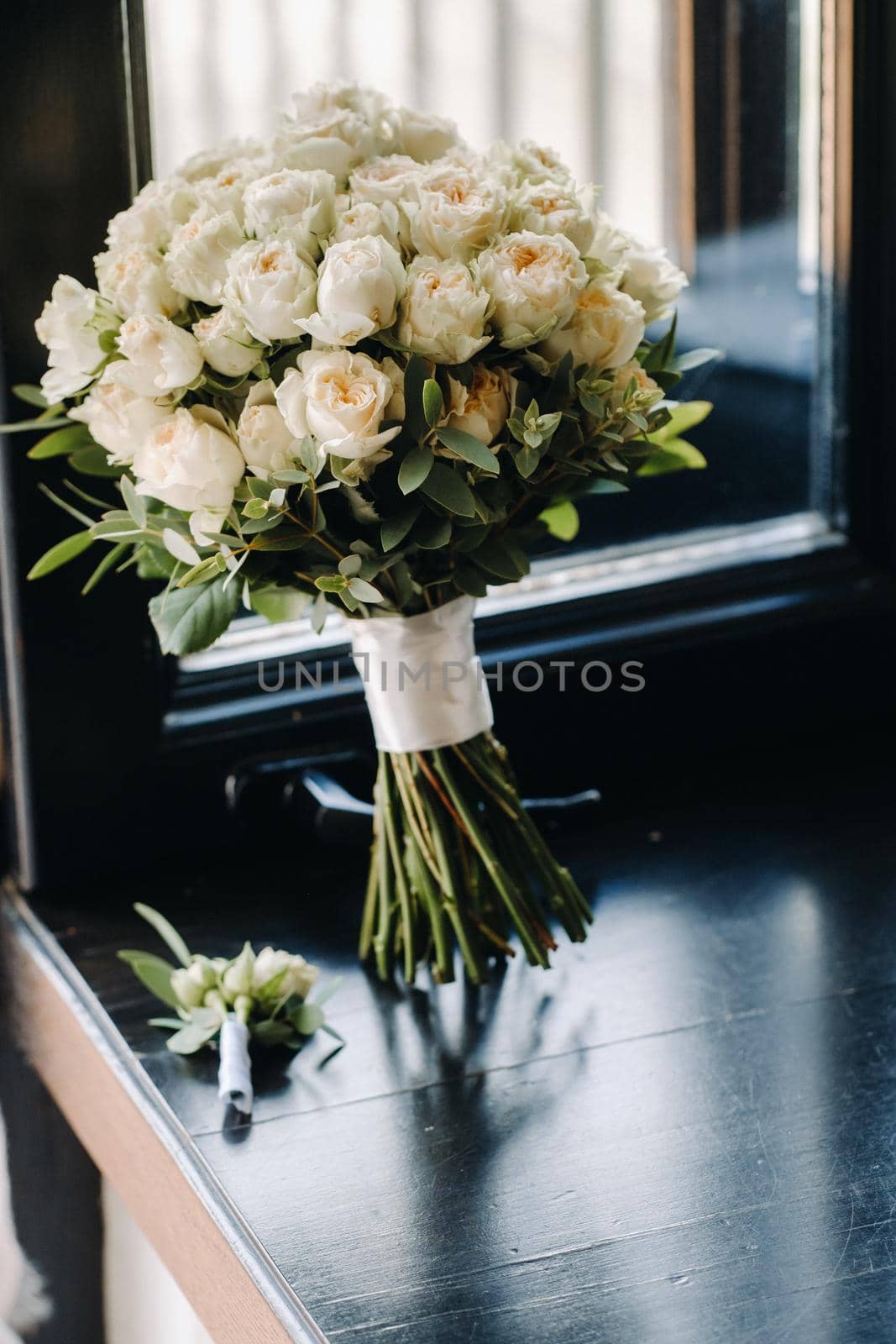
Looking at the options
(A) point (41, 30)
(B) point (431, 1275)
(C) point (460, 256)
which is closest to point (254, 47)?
(A) point (41, 30)

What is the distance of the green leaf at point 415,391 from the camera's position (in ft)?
2.62

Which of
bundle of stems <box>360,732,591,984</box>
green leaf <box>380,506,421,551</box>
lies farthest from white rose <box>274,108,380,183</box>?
bundle of stems <box>360,732,591,984</box>

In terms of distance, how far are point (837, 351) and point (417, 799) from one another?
663 millimetres

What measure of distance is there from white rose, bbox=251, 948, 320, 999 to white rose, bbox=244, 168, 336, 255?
0.44 meters

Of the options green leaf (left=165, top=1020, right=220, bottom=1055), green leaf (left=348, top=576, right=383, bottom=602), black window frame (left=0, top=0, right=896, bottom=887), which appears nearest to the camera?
green leaf (left=348, top=576, right=383, bottom=602)

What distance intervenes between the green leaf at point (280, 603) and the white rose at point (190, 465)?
109mm

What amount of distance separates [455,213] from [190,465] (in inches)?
7.7

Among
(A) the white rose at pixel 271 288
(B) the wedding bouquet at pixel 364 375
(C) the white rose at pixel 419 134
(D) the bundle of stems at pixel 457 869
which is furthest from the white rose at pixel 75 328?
(D) the bundle of stems at pixel 457 869

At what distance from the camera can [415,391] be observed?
80 centimetres

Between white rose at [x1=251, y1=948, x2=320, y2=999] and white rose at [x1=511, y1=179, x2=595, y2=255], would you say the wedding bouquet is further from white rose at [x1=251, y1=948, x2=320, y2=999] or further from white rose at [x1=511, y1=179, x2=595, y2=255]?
white rose at [x1=251, y1=948, x2=320, y2=999]

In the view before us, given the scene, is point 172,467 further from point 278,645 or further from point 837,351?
point 837,351

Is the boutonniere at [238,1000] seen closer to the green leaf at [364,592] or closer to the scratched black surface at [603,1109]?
the scratched black surface at [603,1109]

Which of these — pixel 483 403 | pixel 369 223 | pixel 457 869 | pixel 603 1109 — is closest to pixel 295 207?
pixel 369 223

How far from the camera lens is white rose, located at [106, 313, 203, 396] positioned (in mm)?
809
